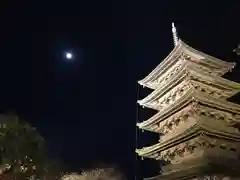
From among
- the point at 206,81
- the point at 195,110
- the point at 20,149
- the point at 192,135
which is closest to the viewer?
the point at 192,135

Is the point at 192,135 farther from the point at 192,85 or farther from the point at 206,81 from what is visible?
the point at 206,81

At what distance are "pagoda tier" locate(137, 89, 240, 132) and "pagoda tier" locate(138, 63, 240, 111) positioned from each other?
0.67 meters

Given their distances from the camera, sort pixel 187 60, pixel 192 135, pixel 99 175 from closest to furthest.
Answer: pixel 192 135
pixel 187 60
pixel 99 175

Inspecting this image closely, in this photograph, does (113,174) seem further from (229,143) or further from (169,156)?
(229,143)

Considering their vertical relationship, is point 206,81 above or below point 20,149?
above

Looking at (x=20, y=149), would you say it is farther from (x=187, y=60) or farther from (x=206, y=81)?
(x=206, y=81)

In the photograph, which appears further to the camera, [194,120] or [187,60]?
[187,60]

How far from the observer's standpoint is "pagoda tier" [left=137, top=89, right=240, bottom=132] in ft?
42.0

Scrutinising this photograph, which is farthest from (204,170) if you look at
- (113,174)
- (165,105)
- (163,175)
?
(113,174)

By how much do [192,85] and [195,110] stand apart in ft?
4.01

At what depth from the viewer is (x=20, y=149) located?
13.4m

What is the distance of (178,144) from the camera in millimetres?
13023

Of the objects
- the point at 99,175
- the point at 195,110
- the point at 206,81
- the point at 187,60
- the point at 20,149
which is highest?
the point at 187,60

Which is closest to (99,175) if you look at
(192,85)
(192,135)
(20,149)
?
(20,149)
